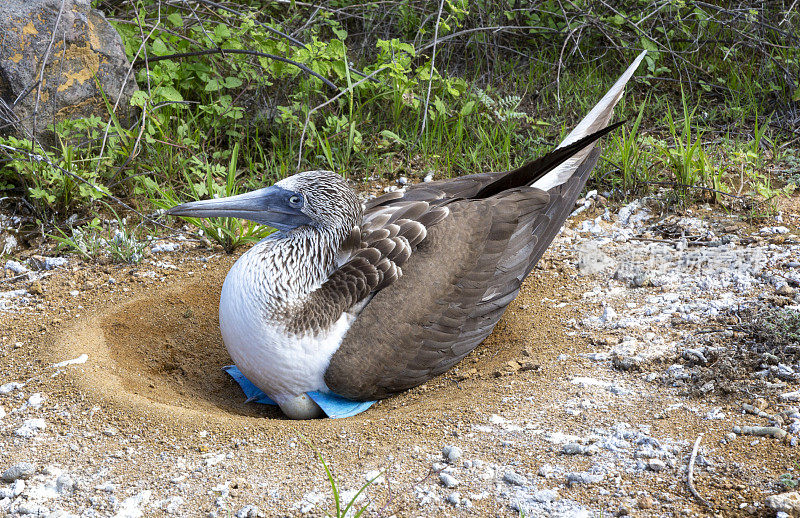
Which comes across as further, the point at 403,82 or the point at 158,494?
the point at 403,82

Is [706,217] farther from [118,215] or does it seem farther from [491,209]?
[118,215]

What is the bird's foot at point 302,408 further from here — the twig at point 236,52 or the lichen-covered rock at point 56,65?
the lichen-covered rock at point 56,65

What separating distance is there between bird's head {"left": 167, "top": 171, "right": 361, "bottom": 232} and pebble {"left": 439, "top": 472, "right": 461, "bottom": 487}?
1541 millimetres

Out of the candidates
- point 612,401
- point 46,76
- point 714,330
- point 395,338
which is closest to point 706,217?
point 714,330

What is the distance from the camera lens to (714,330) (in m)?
3.96

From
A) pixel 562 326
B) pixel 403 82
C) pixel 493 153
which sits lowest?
pixel 562 326

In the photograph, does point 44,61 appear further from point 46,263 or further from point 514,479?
point 514,479

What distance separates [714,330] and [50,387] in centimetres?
337

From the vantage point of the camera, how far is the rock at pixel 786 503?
2684 mm

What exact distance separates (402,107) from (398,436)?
11.7ft

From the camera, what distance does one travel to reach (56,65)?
5.45 metres

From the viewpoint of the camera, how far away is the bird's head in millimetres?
4023

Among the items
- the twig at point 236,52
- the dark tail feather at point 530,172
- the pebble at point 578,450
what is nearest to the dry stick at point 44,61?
the twig at point 236,52

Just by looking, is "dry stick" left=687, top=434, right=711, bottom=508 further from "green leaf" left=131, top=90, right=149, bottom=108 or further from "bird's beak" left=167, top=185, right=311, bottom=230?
"green leaf" left=131, top=90, right=149, bottom=108
